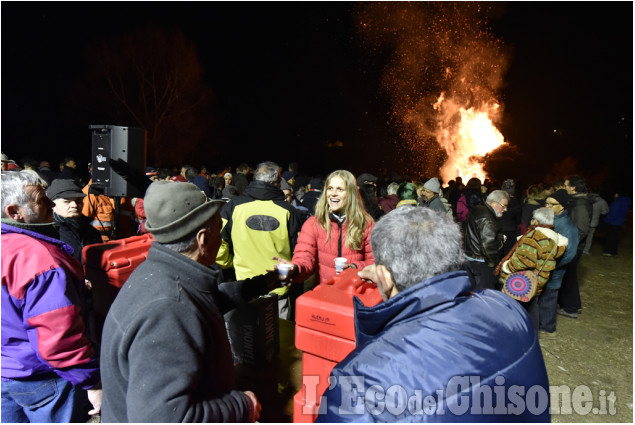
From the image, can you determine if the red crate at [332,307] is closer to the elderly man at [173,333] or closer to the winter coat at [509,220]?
the elderly man at [173,333]

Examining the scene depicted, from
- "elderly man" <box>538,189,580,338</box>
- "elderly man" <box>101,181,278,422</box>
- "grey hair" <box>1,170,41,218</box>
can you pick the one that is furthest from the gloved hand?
"elderly man" <box>538,189,580,338</box>

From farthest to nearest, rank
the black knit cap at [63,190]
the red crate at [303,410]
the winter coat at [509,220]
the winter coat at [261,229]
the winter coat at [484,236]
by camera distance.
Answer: the winter coat at [509,220], the winter coat at [484,236], the winter coat at [261,229], the black knit cap at [63,190], the red crate at [303,410]

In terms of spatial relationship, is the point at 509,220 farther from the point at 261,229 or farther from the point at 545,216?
the point at 261,229

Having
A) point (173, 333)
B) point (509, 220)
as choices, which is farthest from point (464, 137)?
point (173, 333)

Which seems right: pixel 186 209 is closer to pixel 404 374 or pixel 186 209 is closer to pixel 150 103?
pixel 404 374

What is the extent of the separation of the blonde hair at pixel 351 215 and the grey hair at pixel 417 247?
6.82 feet

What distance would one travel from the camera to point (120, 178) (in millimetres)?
3789

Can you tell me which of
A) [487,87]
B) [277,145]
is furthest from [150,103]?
[487,87]

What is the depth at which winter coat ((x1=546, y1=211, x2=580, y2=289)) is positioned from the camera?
17.7ft

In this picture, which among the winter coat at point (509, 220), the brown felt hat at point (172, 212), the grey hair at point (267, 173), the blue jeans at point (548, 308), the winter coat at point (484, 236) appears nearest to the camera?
the brown felt hat at point (172, 212)

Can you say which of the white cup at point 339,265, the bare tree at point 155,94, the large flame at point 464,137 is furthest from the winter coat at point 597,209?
the bare tree at point 155,94

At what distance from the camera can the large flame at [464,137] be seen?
24641 millimetres

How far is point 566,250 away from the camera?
5.41 metres

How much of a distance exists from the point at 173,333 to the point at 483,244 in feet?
15.9
